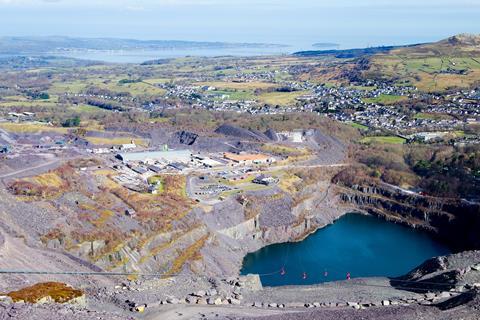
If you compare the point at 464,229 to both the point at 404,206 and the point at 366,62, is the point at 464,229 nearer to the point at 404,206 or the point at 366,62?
the point at 404,206

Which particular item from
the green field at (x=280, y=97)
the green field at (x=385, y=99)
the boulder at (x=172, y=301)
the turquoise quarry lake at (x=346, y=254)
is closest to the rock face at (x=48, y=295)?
the boulder at (x=172, y=301)

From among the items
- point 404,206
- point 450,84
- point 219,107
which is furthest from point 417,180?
point 450,84

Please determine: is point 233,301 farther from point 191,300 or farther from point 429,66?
point 429,66

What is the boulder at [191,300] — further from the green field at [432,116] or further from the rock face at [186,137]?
the green field at [432,116]

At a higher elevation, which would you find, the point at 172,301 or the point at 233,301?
the point at 172,301

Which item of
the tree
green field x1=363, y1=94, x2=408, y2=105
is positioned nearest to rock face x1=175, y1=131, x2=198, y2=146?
the tree

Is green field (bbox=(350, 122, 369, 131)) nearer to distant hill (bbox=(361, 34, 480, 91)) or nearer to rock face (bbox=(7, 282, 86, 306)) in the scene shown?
distant hill (bbox=(361, 34, 480, 91))

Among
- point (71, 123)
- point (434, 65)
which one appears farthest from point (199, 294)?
point (434, 65)
